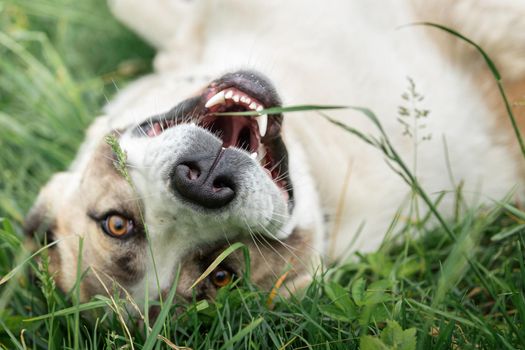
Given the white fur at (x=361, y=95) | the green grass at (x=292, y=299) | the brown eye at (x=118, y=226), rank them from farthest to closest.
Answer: the white fur at (x=361, y=95), the brown eye at (x=118, y=226), the green grass at (x=292, y=299)

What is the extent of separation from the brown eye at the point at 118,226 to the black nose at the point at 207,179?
35 centimetres

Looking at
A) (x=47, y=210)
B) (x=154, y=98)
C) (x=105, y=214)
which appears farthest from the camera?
(x=154, y=98)

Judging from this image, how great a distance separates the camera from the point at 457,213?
9.22ft

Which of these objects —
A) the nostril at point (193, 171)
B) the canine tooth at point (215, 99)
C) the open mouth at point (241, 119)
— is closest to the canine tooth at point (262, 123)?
the open mouth at point (241, 119)

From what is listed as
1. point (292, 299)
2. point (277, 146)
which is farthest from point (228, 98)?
point (292, 299)

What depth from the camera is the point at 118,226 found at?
2.46 metres

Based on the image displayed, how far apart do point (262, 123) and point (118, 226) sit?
0.71m

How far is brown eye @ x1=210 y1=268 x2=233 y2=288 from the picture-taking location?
247cm

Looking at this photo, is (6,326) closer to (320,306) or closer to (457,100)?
(320,306)

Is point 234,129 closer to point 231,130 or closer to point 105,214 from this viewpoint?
point 231,130

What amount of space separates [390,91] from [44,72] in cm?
224

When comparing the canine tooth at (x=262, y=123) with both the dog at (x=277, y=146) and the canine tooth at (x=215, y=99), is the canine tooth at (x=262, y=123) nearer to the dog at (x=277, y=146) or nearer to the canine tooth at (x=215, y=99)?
the dog at (x=277, y=146)

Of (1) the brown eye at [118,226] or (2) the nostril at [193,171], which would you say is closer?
(2) the nostril at [193,171]

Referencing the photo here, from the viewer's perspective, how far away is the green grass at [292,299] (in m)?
2.12
